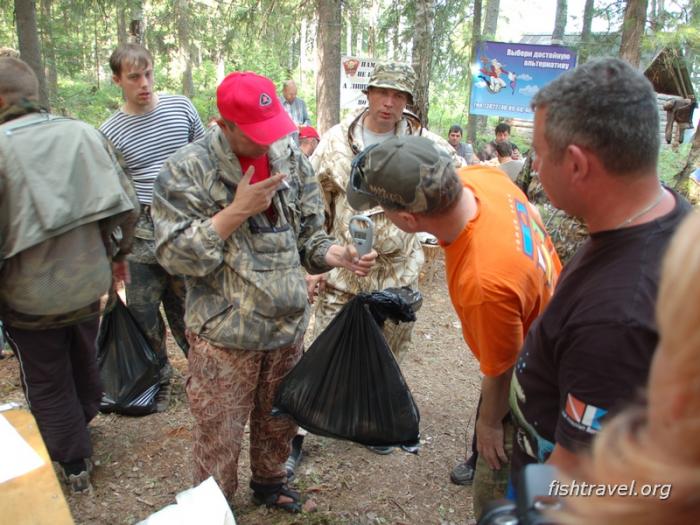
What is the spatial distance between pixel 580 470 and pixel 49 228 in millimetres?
2233

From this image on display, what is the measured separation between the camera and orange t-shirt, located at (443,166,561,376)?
5.13 feet

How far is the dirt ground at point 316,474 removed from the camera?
274 centimetres

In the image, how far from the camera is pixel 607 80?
1.26 m

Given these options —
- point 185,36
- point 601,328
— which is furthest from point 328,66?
point 601,328

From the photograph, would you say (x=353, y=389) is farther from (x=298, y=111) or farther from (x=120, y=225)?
(x=298, y=111)

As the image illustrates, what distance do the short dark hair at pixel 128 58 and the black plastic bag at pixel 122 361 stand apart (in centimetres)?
151

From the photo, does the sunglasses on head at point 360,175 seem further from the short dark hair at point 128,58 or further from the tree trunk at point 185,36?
the tree trunk at point 185,36

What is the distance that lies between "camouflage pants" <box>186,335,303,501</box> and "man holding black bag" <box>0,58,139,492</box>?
700mm

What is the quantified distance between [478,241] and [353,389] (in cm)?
93

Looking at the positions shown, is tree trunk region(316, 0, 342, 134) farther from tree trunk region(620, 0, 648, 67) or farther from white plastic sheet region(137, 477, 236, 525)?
white plastic sheet region(137, 477, 236, 525)

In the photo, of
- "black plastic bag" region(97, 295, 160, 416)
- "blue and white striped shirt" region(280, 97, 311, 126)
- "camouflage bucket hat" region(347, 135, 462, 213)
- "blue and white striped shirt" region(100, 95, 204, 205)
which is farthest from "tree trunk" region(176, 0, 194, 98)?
"camouflage bucket hat" region(347, 135, 462, 213)

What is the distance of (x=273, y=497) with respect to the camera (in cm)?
266

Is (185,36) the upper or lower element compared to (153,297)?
upper

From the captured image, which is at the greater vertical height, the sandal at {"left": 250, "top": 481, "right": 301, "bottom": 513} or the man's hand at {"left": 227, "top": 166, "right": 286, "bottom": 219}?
the man's hand at {"left": 227, "top": 166, "right": 286, "bottom": 219}
